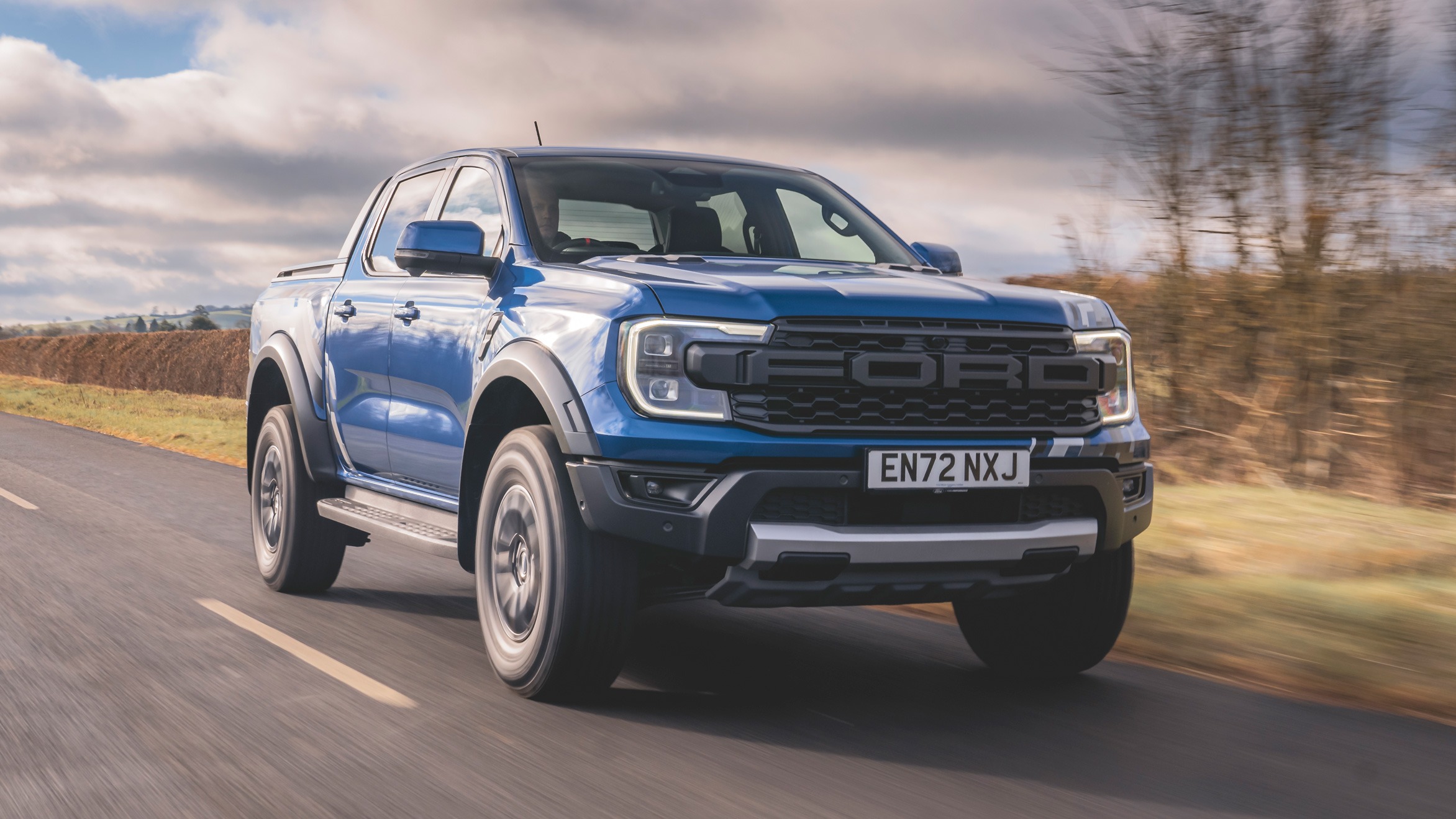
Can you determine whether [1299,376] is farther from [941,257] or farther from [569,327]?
[569,327]

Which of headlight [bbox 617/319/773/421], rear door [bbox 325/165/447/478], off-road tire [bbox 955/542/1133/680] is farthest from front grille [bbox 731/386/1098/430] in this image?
rear door [bbox 325/165/447/478]

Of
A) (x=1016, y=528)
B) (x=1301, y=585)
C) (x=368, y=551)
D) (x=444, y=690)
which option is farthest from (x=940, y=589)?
(x=368, y=551)

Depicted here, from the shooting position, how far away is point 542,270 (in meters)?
4.92

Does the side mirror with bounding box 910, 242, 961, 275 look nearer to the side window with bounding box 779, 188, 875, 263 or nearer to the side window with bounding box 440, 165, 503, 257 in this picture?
the side window with bounding box 779, 188, 875, 263

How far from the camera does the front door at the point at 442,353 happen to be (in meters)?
5.25

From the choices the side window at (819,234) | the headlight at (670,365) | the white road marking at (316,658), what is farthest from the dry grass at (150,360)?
the headlight at (670,365)

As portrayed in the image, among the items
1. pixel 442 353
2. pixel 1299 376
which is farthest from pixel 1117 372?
pixel 1299 376

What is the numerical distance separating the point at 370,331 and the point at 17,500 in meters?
6.49

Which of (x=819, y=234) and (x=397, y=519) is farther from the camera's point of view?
(x=819, y=234)

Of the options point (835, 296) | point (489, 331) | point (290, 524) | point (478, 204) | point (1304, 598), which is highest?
point (478, 204)

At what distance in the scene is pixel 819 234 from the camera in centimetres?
596

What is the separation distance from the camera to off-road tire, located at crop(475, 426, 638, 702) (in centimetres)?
434

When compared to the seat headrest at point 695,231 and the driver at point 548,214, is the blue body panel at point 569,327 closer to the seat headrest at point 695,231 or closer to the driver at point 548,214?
the driver at point 548,214

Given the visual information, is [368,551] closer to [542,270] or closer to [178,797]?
[542,270]
